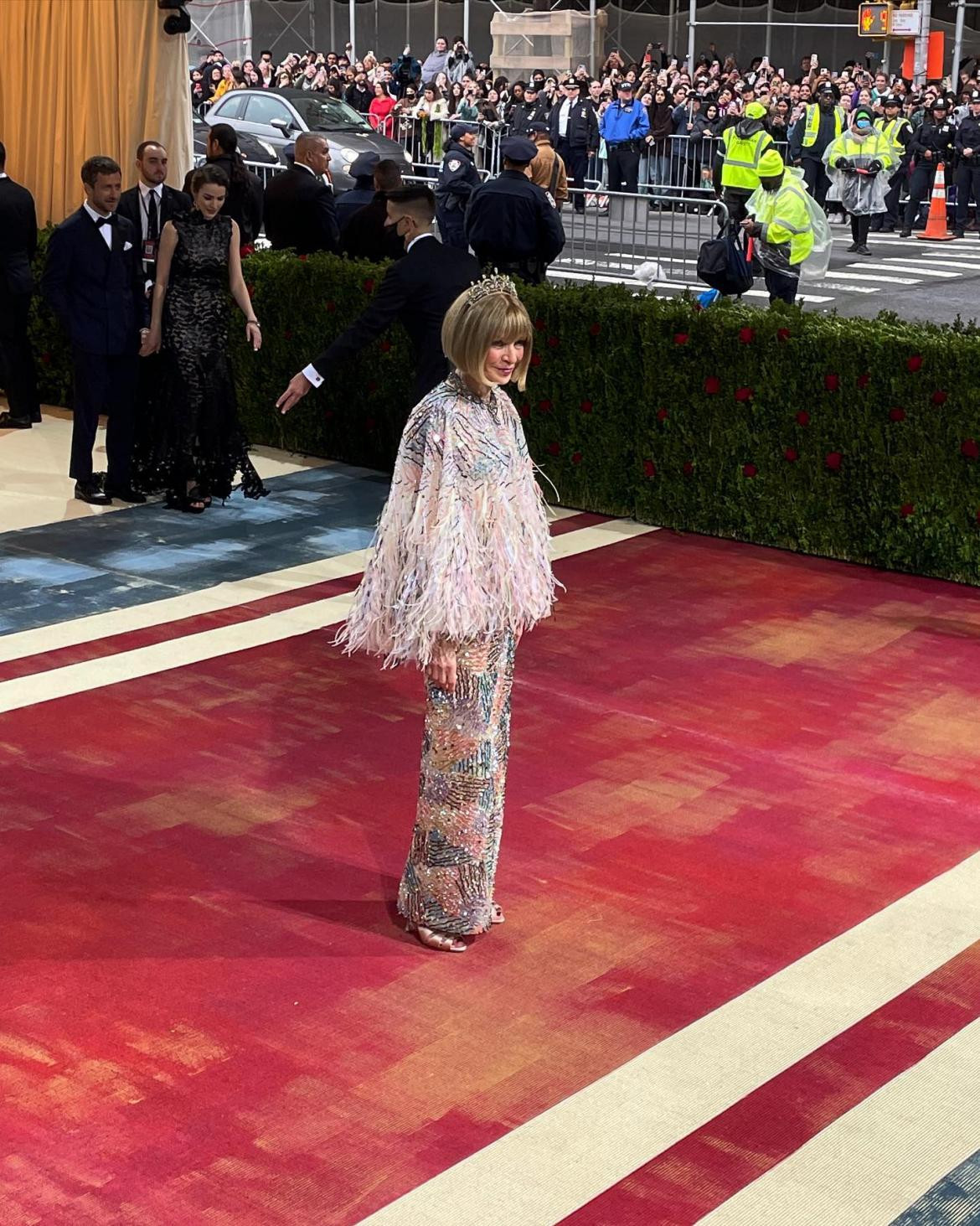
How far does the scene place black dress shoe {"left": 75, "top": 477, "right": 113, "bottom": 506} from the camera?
10422 millimetres

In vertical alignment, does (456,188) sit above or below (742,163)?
below

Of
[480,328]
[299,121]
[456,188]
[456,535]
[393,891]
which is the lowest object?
[393,891]

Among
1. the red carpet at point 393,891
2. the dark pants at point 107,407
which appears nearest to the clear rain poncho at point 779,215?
the dark pants at point 107,407

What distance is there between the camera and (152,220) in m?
10.8

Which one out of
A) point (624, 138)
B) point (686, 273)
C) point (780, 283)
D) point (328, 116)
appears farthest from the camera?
point (624, 138)

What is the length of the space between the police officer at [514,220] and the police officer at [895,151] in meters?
12.7

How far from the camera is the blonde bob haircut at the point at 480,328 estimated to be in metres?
4.95

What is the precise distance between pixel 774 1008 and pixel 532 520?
159 centimetres

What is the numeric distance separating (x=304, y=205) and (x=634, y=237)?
598 cm

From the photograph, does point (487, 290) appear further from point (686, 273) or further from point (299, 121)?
point (299, 121)

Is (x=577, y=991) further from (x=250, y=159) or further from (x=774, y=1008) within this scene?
(x=250, y=159)

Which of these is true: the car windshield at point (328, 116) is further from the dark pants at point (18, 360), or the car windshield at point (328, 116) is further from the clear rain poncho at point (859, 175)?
the dark pants at point (18, 360)

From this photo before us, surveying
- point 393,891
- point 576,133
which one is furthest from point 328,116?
point 393,891

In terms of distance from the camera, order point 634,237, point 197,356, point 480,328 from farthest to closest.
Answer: point 634,237, point 197,356, point 480,328
